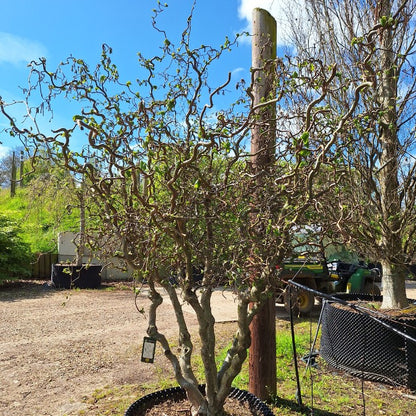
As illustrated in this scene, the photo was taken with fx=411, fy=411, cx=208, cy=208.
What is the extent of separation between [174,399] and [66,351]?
2.94m

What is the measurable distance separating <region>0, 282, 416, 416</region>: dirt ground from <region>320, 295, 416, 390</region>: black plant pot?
2.11 meters

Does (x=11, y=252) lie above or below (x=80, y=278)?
above

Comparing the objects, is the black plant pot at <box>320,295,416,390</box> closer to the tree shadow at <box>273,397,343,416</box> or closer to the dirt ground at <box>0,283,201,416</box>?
the tree shadow at <box>273,397,343,416</box>

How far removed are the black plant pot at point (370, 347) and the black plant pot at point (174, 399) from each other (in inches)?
62.7

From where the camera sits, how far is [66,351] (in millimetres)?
5562

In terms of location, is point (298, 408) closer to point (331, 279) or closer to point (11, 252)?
point (331, 279)

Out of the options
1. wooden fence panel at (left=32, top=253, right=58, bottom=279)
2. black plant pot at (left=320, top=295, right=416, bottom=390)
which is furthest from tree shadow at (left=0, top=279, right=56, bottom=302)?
black plant pot at (left=320, top=295, right=416, bottom=390)

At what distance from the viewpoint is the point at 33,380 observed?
4410 mm

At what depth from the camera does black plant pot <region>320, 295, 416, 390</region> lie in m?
4.32


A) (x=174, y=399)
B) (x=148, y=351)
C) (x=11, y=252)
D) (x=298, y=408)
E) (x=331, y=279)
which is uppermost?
(x=11, y=252)

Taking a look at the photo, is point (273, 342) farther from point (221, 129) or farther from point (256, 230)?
point (221, 129)

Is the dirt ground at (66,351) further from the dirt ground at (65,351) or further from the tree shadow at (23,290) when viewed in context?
the tree shadow at (23,290)

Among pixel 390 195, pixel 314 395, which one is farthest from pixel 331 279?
pixel 314 395

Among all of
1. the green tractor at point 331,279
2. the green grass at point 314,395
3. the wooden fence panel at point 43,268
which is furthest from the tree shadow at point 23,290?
the green grass at point 314,395
